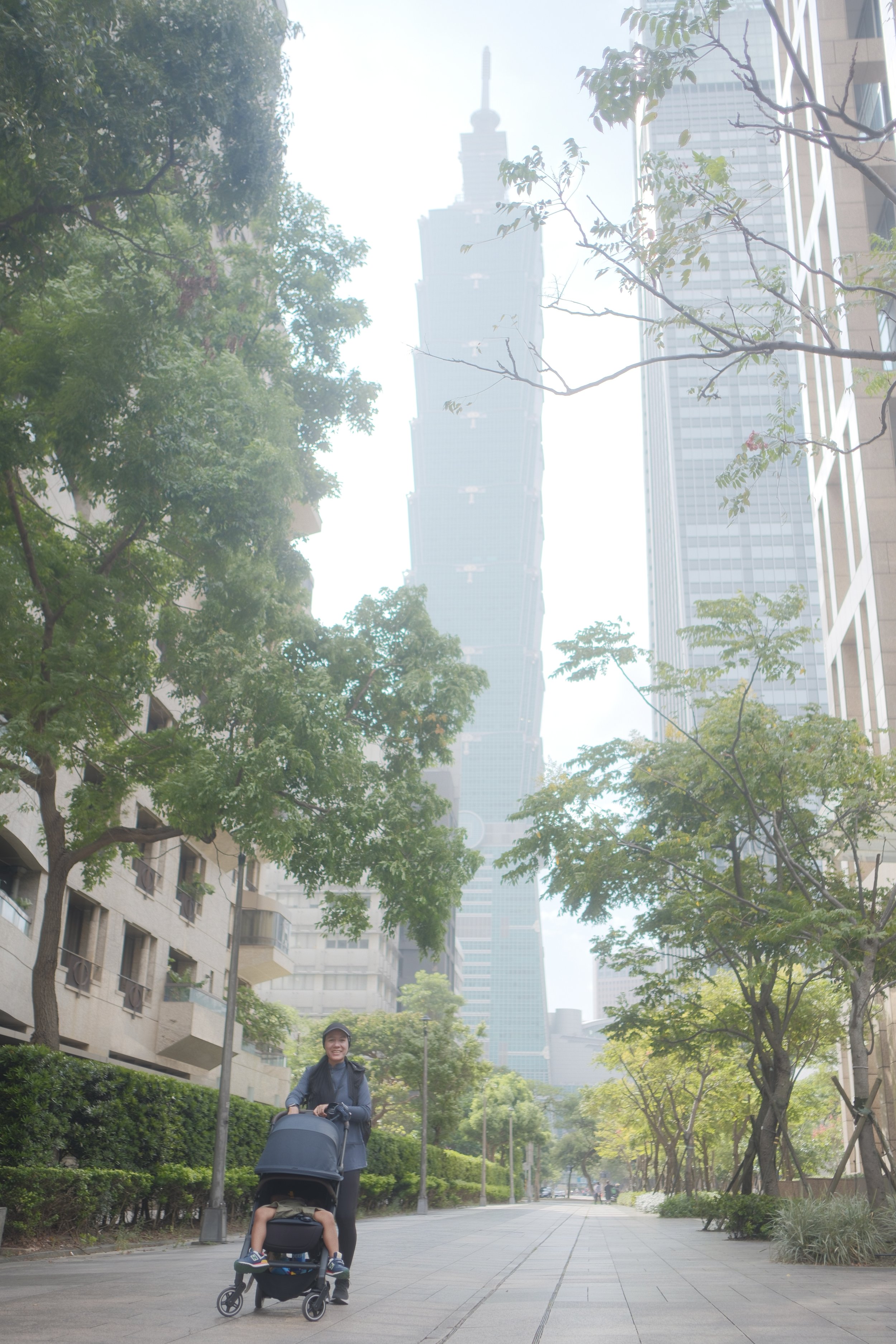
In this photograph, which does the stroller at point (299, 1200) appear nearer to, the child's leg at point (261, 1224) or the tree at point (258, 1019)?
the child's leg at point (261, 1224)

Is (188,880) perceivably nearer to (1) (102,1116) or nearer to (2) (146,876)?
(2) (146,876)

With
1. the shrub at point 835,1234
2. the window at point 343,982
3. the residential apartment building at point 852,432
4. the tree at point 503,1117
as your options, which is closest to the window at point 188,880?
the residential apartment building at point 852,432

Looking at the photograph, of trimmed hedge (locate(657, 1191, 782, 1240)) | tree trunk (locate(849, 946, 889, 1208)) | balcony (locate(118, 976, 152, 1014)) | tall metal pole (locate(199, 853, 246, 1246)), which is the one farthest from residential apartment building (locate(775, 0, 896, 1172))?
balcony (locate(118, 976, 152, 1014))

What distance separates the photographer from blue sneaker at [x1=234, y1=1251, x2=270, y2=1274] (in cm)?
667

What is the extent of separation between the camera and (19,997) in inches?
850

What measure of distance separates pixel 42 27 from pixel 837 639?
103 ft

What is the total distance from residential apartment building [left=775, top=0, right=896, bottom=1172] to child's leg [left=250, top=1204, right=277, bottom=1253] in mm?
21258

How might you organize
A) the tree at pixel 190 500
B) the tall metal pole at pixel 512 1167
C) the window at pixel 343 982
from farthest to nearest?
the window at pixel 343 982 → the tall metal pole at pixel 512 1167 → the tree at pixel 190 500

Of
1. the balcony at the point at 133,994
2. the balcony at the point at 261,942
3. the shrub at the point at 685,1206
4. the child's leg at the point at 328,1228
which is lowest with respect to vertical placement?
the shrub at the point at 685,1206

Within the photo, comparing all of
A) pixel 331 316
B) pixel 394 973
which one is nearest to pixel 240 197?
pixel 331 316

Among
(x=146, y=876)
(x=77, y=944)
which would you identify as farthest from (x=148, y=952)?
(x=77, y=944)

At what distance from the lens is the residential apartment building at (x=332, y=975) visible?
79.1 m

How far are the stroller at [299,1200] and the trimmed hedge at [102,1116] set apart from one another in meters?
8.02

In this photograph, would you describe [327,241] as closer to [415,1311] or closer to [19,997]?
[19,997]
